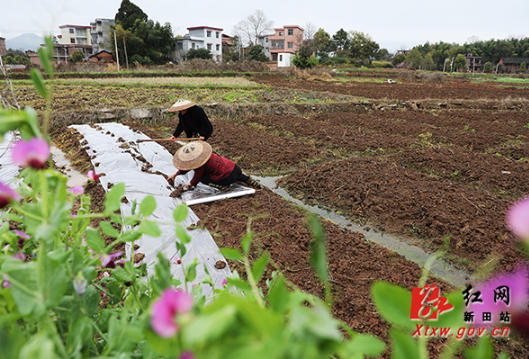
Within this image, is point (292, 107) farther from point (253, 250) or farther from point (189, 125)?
point (253, 250)

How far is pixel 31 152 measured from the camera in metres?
0.47

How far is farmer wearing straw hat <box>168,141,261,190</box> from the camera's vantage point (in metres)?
4.21

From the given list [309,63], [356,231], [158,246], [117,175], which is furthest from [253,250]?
[309,63]

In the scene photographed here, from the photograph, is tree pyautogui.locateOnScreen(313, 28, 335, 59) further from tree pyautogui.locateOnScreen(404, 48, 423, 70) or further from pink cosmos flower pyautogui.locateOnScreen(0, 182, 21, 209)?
pink cosmos flower pyautogui.locateOnScreen(0, 182, 21, 209)

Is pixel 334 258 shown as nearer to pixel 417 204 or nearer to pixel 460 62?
pixel 417 204

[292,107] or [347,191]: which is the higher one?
[292,107]

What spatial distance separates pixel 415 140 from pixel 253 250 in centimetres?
671

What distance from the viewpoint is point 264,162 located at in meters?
6.64

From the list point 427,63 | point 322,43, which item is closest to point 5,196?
point 322,43

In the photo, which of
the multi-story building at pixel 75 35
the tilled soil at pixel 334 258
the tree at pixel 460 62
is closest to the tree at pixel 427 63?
the tree at pixel 460 62

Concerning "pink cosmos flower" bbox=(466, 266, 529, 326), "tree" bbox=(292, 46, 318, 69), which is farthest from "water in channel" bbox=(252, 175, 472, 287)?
"tree" bbox=(292, 46, 318, 69)

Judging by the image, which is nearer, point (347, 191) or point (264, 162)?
point (347, 191)

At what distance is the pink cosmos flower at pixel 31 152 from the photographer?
46 centimetres

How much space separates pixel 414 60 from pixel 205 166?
193ft
